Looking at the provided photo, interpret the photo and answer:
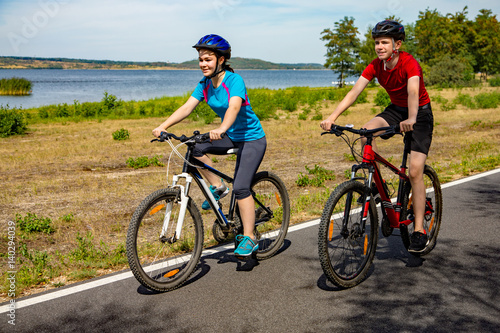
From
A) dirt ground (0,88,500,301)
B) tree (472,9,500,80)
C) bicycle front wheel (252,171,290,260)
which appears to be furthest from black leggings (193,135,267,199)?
tree (472,9,500,80)

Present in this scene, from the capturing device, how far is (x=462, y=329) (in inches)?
134

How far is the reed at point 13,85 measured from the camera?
49.8 meters

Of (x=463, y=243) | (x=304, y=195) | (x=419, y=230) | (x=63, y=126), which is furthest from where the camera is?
(x=63, y=126)

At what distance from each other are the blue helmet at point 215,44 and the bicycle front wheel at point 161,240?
1325 millimetres

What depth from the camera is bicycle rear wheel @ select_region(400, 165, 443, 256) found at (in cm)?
490

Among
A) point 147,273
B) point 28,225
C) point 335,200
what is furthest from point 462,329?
point 28,225

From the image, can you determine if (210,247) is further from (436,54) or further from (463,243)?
(436,54)

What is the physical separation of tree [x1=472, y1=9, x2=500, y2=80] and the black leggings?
241 feet

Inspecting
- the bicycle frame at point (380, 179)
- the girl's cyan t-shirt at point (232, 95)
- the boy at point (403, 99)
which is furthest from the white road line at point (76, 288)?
the boy at point (403, 99)

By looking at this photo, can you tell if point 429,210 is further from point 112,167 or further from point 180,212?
point 112,167

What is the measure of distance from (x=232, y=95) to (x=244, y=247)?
4.78 feet

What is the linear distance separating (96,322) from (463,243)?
12.9 ft

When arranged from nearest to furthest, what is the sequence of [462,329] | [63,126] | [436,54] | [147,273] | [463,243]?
[462,329]
[147,273]
[463,243]
[63,126]
[436,54]

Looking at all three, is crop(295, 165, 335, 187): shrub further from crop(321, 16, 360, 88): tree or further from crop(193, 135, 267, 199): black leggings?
crop(321, 16, 360, 88): tree
